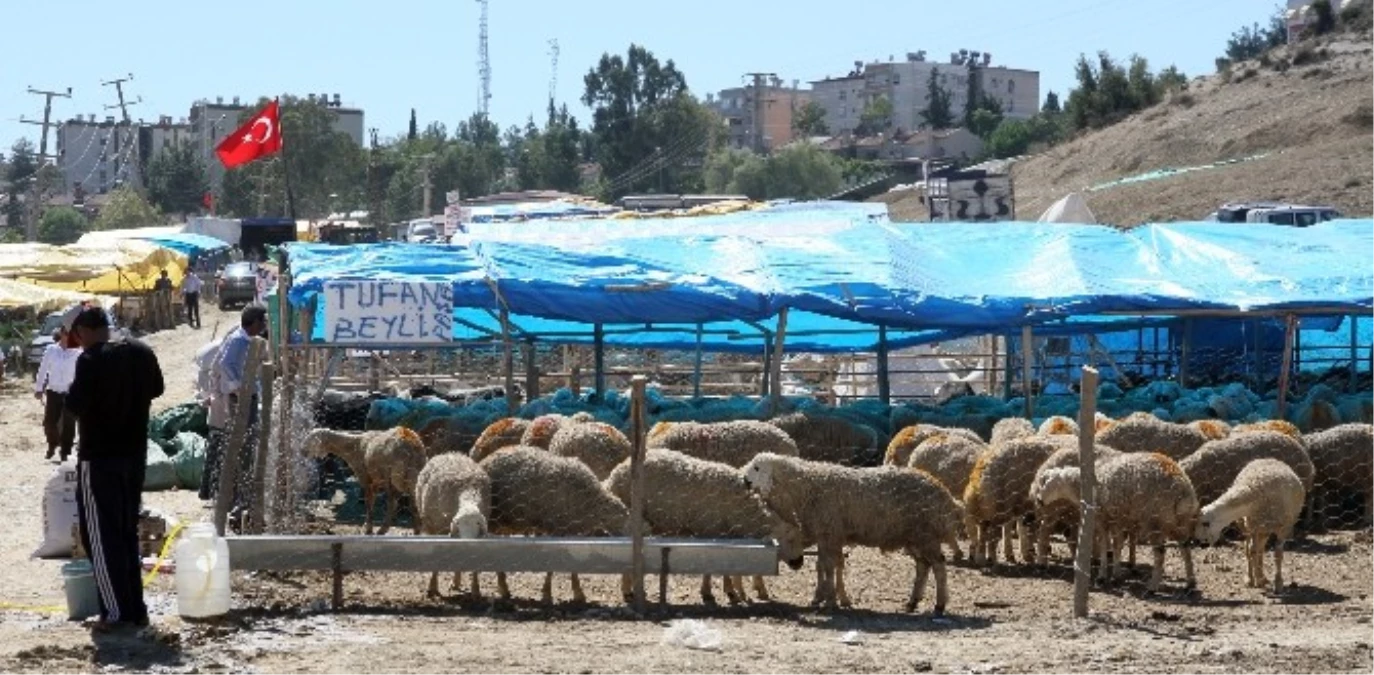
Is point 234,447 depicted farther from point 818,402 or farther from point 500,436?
point 818,402

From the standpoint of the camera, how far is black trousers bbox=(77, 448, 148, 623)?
10.6m

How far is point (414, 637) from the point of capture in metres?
10.9

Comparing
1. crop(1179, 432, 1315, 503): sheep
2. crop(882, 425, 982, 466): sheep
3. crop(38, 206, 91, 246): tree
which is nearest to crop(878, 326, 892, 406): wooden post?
Answer: crop(882, 425, 982, 466): sheep

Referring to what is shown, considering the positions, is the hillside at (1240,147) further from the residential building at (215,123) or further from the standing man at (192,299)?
the residential building at (215,123)

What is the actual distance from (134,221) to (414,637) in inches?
3867

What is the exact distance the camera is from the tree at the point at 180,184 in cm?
12325

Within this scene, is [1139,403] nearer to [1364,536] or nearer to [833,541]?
[1364,536]

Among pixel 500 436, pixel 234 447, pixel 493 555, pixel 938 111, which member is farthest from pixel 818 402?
pixel 938 111

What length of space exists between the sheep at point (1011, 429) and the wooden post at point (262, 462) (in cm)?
590

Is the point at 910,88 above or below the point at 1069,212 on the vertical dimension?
above

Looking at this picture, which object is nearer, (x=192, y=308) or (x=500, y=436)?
(x=500, y=436)

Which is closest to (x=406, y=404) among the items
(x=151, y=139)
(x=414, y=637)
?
(x=414, y=637)

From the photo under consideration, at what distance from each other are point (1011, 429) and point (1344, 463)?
2.70m

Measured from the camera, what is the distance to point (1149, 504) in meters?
13.5
